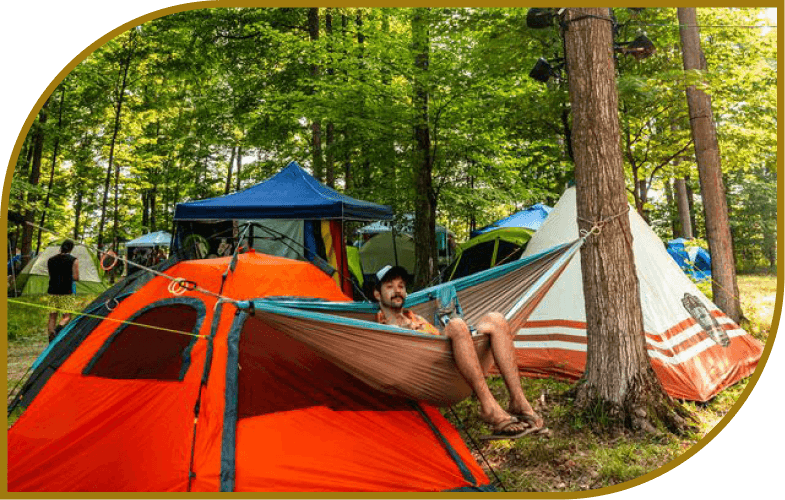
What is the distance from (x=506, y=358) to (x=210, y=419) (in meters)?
1.28

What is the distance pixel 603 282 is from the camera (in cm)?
293

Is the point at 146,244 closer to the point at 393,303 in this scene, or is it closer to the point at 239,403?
the point at 393,303

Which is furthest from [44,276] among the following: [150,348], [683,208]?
[683,208]

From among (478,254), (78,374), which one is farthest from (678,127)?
(78,374)

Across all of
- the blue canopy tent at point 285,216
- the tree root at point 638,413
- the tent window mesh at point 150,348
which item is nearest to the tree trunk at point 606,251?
the tree root at point 638,413

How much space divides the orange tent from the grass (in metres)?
0.33

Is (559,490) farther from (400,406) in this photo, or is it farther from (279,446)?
(279,446)

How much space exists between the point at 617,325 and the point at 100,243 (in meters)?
11.9

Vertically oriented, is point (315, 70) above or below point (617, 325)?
above

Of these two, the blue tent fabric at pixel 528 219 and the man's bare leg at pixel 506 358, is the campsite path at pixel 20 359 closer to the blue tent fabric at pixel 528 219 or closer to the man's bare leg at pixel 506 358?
the man's bare leg at pixel 506 358

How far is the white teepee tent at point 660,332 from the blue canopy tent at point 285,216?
1752 mm

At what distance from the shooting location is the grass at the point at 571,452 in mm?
2506

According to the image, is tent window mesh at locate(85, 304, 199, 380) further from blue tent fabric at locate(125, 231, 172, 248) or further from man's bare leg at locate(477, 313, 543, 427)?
blue tent fabric at locate(125, 231, 172, 248)

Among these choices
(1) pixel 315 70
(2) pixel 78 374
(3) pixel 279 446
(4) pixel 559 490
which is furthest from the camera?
(1) pixel 315 70
